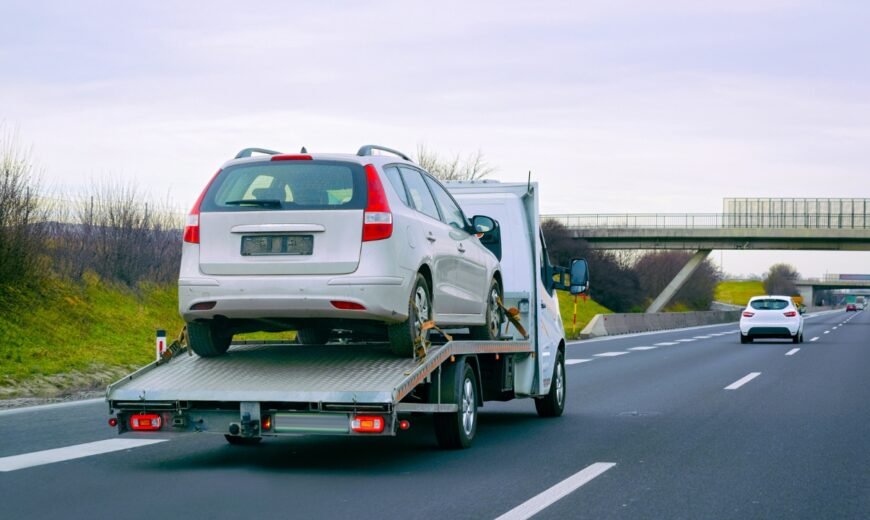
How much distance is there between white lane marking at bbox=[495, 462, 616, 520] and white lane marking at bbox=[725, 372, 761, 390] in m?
8.30

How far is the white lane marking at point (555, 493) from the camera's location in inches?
262

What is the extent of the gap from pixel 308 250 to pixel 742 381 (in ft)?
36.6

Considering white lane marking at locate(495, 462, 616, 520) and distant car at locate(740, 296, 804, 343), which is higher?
white lane marking at locate(495, 462, 616, 520)

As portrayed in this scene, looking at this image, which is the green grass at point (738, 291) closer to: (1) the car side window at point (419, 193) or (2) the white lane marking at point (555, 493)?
(1) the car side window at point (419, 193)

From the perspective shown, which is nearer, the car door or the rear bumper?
the rear bumper

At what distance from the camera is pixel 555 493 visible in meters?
7.37

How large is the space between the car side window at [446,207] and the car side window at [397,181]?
855 millimetres

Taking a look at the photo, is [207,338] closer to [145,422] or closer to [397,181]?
[145,422]

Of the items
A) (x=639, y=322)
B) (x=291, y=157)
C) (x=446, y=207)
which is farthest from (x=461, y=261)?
(x=639, y=322)

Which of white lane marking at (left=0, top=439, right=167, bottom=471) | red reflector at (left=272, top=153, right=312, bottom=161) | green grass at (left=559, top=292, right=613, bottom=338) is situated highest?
red reflector at (left=272, top=153, right=312, bottom=161)

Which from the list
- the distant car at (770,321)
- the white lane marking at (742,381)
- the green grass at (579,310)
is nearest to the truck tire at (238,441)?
the white lane marking at (742,381)

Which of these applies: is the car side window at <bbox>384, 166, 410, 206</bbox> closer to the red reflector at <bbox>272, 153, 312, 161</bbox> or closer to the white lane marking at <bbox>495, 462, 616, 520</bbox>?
the red reflector at <bbox>272, 153, 312, 161</bbox>

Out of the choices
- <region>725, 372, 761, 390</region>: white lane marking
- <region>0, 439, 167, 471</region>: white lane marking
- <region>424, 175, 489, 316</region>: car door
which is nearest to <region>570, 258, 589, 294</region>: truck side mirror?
<region>424, 175, 489, 316</region>: car door

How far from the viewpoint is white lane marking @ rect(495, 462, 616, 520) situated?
6645 mm
